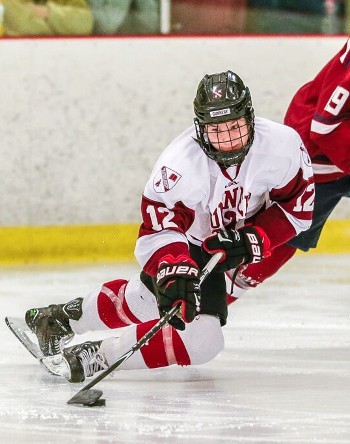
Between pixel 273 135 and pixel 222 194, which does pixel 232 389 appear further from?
pixel 273 135

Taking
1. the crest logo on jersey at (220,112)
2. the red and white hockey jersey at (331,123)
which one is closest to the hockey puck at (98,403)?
the crest logo on jersey at (220,112)

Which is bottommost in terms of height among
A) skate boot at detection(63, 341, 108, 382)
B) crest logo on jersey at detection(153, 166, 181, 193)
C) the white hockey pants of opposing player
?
skate boot at detection(63, 341, 108, 382)

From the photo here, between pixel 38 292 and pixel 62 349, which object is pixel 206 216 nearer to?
pixel 62 349

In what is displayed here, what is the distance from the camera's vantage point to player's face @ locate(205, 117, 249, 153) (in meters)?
3.06

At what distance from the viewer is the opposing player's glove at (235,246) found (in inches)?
124

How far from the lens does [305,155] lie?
10.9 ft

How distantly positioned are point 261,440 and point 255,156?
2.92 feet

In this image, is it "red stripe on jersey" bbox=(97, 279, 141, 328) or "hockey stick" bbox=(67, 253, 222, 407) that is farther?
"red stripe on jersey" bbox=(97, 279, 141, 328)

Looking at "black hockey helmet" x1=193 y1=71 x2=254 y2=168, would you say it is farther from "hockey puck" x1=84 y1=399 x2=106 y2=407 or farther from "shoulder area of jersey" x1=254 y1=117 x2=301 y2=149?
"hockey puck" x1=84 y1=399 x2=106 y2=407

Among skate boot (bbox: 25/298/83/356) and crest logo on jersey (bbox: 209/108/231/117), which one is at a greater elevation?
crest logo on jersey (bbox: 209/108/231/117)

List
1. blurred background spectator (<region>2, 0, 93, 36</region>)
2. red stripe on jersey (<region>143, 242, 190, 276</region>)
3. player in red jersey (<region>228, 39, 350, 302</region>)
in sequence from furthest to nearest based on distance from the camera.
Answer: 1. blurred background spectator (<region>2, 0, 93, 36</region>)
2. player in red jersey (<region>228, 39, 350, 302</region>)
3. red stripe on jersey (<region>143, 242, 190, 276</region>)

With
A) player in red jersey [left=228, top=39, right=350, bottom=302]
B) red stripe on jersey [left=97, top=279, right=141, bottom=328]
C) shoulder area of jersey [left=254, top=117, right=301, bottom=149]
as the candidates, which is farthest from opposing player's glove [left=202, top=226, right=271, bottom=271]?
player in red jersey [left=228, top=39, right=350, bottom=302]

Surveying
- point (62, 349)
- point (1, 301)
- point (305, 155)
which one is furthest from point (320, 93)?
point (1, 301)

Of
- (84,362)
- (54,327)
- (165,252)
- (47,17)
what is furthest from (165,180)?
(47,17)
